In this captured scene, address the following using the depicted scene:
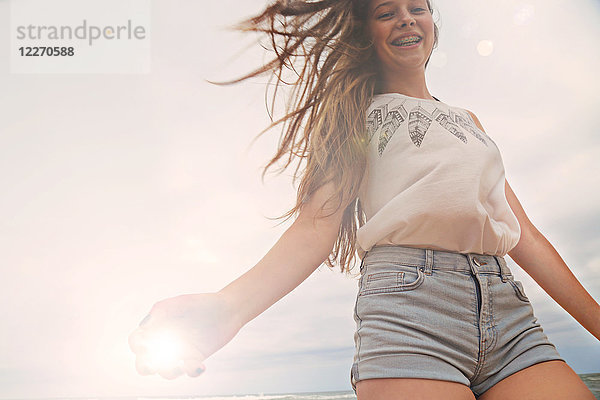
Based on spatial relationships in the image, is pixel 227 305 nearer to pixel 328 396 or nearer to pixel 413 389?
pixel 413 389

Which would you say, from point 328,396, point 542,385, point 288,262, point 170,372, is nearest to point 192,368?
point 170,372

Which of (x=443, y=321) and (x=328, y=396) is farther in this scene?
(x=328, y=396)

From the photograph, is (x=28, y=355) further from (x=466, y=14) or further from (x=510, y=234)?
(x=510, y=234)

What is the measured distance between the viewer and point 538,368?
2.44 ft

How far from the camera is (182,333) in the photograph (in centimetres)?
66

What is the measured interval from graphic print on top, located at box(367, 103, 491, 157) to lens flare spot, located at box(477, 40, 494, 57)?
5.16 ft

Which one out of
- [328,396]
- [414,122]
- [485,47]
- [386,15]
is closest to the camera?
[414,122]

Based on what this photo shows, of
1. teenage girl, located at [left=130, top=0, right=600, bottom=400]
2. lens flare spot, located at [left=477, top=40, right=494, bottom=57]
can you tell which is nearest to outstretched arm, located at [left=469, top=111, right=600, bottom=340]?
teenage girl, located at [left=130, top=0, right=600, bottom=400]

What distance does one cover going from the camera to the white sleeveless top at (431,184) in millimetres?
780

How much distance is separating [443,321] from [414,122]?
341mm

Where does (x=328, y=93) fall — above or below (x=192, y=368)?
above

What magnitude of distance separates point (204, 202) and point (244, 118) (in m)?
0.87

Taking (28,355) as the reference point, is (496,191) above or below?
above

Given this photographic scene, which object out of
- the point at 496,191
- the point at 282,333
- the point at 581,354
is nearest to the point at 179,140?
the point at 282,333
